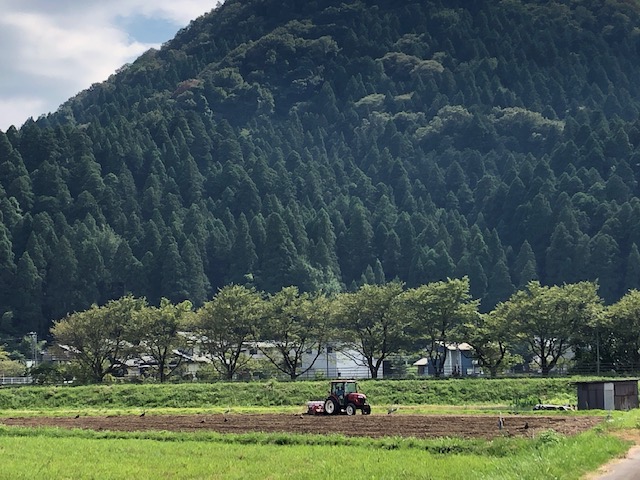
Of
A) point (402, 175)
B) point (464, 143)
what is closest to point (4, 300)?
point (402, 175)

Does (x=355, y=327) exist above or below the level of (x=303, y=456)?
above

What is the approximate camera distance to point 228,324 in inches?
2982

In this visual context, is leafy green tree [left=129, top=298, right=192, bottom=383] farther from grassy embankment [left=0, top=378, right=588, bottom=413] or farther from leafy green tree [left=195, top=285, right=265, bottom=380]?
grassy embankment [left=0, top=378, right=588, bottom=413]

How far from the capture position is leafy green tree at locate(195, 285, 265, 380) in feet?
249

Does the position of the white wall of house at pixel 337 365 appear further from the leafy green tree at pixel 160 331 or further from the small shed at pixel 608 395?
the small shed at pixel 608 395

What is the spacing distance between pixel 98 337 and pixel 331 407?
38.8 meters

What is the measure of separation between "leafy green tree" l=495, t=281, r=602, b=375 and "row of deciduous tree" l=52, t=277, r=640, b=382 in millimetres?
73

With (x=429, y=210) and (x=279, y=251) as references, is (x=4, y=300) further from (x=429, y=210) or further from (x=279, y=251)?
(x=429, y=210)

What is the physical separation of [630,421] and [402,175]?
148890 millimetres

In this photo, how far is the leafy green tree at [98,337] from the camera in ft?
252

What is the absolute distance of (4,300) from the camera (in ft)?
412

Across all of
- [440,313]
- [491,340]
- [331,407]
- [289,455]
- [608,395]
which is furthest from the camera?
[440,313]

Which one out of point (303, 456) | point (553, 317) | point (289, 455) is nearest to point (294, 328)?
point (553, 317)

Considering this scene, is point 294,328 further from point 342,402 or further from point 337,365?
point 342,402
